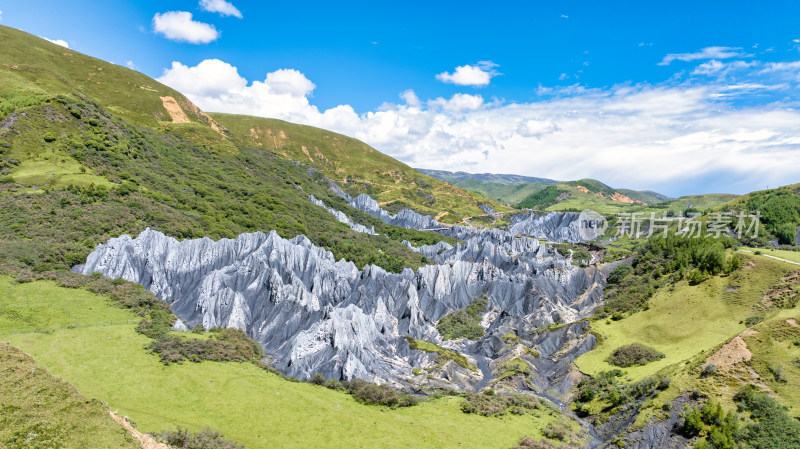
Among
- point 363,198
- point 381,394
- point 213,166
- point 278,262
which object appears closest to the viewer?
point 381,394

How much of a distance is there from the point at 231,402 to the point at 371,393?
44.5 ft

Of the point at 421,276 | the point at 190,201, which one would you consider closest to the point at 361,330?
the point at 421,276

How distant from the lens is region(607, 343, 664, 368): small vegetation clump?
4950cm

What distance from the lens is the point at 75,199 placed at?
74.7 metres

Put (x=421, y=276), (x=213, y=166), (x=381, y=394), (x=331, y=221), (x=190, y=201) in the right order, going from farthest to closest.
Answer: (x=213, y=166) → (x=331, y=221) → (x=190, y=201) → (x=421, y=276) → (x=381, y=394)

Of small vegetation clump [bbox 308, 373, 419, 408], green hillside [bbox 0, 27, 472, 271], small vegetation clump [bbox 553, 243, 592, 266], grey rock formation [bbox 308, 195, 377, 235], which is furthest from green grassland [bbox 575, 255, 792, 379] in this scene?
grey rock formation [bbox 308, 195, 377, 235]

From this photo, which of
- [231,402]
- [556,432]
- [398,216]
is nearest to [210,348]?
[231,402]

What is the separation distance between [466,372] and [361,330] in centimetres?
1506

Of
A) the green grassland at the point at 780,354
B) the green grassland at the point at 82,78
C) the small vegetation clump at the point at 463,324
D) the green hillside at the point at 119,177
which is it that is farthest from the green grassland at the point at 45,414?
the green grassland at the point at 82,78

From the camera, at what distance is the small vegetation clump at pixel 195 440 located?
2692 cm

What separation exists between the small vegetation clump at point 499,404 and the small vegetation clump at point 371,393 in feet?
19.6

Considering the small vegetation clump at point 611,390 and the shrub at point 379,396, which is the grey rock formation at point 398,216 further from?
the shrub at point 379,396

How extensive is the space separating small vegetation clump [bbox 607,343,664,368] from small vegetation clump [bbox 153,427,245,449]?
4392 centimetres

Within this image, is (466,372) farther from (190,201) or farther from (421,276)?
(190,201)
